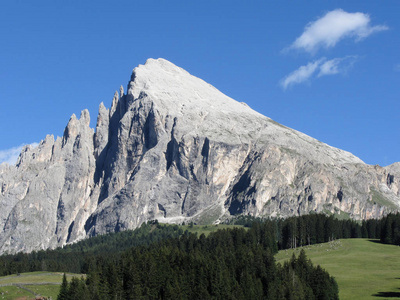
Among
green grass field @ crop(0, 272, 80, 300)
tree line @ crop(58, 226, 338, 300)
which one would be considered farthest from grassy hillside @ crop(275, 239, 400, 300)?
green grass field @ crop(0, 272, 80, 300)

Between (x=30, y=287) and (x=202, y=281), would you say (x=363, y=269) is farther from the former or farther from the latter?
(x=30, y=287)

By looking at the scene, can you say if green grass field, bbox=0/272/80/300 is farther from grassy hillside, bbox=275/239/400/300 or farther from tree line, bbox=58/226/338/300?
grassy hillside, bbox=275/239/400/300

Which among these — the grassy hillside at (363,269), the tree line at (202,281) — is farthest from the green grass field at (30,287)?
the grassy hillside at (363,269)

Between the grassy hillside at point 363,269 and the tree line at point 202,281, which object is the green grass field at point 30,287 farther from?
the grassy hillside at point 363,269

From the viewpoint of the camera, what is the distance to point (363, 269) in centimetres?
16362

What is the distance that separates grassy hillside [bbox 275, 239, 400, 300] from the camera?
5290 inches

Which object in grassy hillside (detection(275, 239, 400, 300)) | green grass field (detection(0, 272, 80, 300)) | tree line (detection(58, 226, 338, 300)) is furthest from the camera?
green grass field (detection(0, 272, 80, 300))

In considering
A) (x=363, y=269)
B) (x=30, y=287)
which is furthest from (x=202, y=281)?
(x=363, y=269)

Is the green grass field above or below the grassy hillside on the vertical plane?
below

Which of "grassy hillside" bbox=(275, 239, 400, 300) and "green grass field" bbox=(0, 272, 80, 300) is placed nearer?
"grassy hillside" bbox=(275, 239, 400, 300)

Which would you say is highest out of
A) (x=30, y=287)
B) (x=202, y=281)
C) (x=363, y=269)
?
(x=363, y=269)

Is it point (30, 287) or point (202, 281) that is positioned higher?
point (202, 281)

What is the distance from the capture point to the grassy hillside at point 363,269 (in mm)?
134375

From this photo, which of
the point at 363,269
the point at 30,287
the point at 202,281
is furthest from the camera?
the point at 363,269
